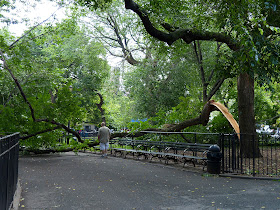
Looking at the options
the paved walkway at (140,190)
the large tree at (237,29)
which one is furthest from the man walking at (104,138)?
the paved walkway at (140,190)

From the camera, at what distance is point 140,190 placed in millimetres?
8078

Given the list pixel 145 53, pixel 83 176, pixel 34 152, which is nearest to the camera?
pixel 83 176

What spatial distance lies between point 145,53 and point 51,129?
1239 centimetres

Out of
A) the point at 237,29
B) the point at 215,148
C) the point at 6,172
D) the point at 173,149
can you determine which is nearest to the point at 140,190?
the point at 215,148

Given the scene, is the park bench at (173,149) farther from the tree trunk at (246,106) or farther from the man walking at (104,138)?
the tree trunk at (246,106)

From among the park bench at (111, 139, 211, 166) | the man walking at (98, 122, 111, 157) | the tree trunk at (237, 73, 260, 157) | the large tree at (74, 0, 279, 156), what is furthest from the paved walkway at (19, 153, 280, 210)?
the tree trunk at (237, 73, 260, 157)

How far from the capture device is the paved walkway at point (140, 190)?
6629 mm

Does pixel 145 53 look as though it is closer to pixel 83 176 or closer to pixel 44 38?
pixel 44 38

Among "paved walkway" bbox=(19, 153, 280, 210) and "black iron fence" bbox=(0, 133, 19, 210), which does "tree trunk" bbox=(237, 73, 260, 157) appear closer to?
"paved walkway" bbox=(19, 153, 280, 210)

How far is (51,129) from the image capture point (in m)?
17.2

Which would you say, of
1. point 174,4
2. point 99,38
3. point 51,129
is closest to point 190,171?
point 174,4

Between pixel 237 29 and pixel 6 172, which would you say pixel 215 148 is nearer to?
pixel 237 29

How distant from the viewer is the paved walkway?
663 centimetres

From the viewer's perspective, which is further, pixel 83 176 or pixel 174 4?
pixel 174 4
